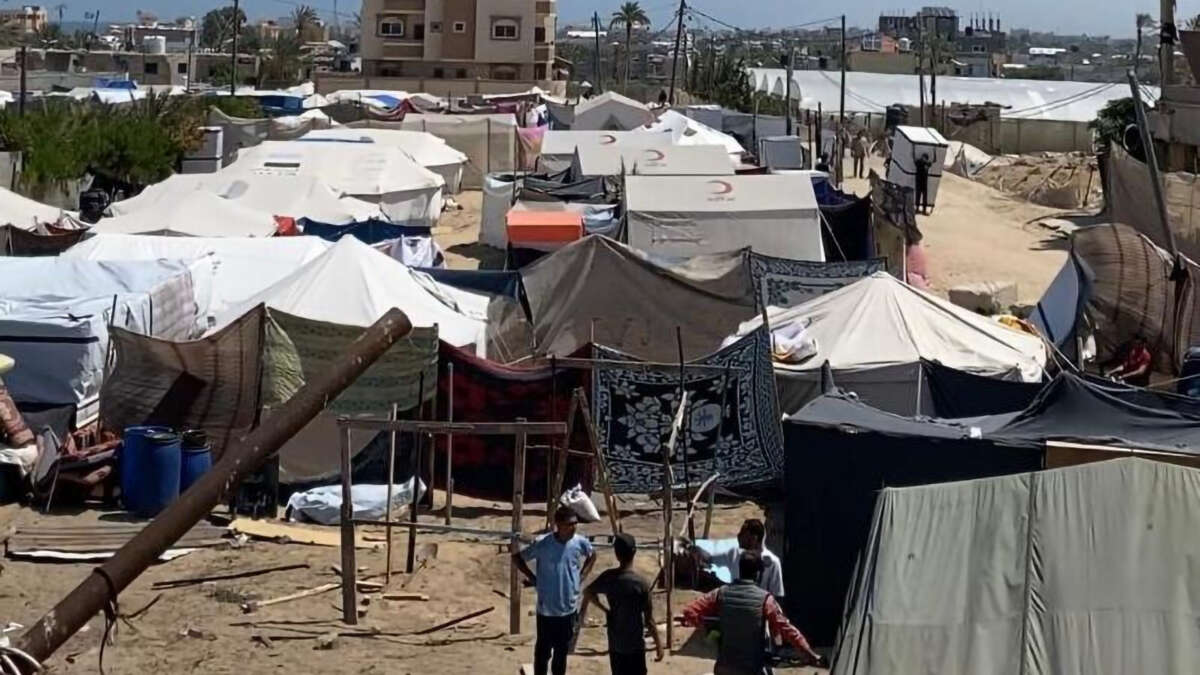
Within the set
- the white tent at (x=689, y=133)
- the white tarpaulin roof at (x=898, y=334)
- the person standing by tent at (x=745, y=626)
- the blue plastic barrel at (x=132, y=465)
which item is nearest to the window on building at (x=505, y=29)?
the white tent at (x=689, y=133)

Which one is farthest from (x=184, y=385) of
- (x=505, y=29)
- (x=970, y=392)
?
(x=505, y=29)

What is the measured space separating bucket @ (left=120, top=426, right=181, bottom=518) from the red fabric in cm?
585

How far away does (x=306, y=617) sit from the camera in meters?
11.3

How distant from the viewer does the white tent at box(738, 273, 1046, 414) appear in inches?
586

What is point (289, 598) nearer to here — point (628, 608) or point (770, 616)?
point (628, 608)

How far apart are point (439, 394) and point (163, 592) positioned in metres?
3.54

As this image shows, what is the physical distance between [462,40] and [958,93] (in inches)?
1004

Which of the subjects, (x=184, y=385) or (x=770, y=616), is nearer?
(x=770, y=616)

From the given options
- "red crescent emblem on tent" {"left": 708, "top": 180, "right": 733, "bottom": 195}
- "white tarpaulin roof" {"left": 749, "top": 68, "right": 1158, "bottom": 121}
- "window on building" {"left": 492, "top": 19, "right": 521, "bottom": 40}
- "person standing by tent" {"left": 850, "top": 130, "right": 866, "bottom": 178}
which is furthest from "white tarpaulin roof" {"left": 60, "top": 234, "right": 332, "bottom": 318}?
"window on building" {"left": 492, "top": 19, "right": 521, "bottom": 40}

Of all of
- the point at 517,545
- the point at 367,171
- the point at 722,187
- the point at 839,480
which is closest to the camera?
the point at 517,545

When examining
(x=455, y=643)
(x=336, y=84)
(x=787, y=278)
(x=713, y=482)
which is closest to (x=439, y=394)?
(x=713, y=482)

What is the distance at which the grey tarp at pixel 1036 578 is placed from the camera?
7.91m

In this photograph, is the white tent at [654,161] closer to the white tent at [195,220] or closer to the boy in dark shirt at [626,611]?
the white tent at [195,220]

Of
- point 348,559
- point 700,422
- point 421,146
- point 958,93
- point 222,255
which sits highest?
point 958,93
